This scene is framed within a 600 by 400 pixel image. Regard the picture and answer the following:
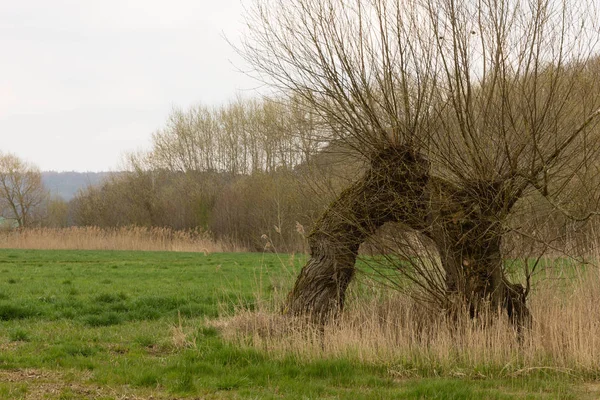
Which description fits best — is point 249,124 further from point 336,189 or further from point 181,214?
point 336,189

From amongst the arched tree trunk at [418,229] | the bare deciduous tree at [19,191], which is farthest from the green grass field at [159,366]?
the bare deciduous tree at [19,191]

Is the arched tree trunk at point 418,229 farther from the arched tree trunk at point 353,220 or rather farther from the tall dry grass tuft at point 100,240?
the tall dry grass tuft at point 100,240

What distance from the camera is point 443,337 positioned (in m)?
7.50

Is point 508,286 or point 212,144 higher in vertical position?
point 212,144

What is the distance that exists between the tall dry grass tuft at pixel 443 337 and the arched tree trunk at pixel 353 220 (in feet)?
1.33

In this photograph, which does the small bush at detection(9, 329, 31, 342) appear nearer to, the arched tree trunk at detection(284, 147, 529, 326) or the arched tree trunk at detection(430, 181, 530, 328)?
the arched tree trunk at detection(284, 147, 529, 326)

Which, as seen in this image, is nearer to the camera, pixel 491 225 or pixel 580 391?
pixel 580 391

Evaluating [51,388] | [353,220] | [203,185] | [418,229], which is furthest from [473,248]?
[203,185]

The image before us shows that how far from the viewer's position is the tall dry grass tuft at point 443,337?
699cm

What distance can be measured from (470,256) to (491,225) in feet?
2.40

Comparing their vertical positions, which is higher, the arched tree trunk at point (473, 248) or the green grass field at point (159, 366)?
the arched tree trunk at point (473, 248)

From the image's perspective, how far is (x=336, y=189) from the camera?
9.51m

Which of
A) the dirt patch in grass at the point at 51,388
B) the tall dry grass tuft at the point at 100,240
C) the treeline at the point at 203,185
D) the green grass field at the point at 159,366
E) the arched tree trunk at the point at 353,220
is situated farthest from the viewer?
the treeline at the point at 203,185

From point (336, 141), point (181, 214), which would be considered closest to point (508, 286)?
point (336, 141)
